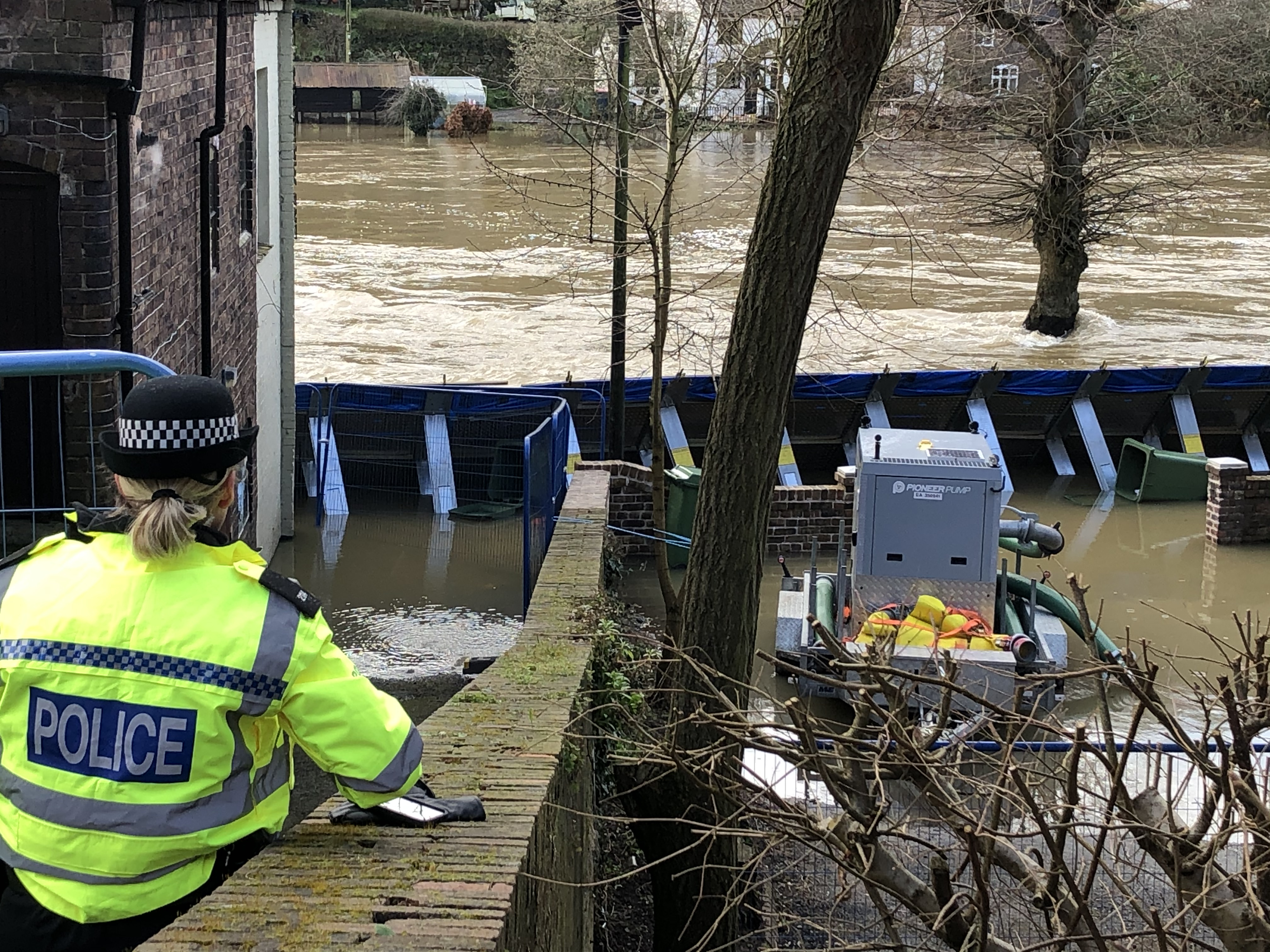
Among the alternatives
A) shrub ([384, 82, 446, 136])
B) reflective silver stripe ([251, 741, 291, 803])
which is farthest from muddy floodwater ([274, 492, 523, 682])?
shrub ([384, 82, 446, 136])

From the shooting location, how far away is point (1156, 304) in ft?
94.9

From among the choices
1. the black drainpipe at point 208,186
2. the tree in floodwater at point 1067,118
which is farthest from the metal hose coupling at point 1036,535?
the tree in floodwater at point 1067,118

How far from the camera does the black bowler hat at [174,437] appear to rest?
9.01 feet

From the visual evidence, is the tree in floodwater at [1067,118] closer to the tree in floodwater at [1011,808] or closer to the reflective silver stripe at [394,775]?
the tree in floodwater at [1011,808]

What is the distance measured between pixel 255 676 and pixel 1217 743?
2.03 m

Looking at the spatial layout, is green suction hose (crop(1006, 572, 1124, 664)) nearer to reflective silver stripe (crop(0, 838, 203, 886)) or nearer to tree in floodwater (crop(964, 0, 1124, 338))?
reflective silver stripe (crop(0, 838, 203, 886))

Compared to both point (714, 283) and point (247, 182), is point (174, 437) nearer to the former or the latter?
point (247, 182)

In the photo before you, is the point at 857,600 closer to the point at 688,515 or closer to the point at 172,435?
the point at 688,515

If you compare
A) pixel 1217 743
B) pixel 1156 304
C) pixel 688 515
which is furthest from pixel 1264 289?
pixel 1217 743

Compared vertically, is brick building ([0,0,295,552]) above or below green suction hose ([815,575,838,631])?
above

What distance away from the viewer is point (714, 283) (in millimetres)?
21672

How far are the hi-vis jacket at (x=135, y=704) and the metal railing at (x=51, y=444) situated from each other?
14.6ft

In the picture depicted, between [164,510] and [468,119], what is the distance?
5297 centimetres

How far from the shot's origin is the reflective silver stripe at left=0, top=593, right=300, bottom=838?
104 inches
